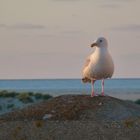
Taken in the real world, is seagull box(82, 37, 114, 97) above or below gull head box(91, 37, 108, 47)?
below

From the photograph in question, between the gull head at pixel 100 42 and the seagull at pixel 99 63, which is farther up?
the gull head at pixel 100 42

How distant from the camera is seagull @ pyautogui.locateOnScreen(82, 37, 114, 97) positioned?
24766mm

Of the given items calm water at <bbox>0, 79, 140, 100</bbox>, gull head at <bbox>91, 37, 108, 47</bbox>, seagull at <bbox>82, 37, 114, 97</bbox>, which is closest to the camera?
seagull at <bbox>82, 37, 114, 97</bbox>

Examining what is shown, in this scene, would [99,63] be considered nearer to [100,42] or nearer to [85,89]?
[100,42]

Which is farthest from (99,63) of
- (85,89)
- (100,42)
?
(85,89)

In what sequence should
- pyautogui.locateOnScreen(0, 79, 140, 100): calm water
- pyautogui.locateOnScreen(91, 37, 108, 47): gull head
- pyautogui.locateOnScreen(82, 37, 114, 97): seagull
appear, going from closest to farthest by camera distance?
pyautogui.locateOnScreen(82, 37, 114, 97): seagull
pyautogui.locateOnScreen(91, 37, 108, 47): gull head
pyautogui.locateOnScreen(0, 79, 140, 100): calm water

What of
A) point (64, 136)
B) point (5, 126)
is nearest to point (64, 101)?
point (5, 126)

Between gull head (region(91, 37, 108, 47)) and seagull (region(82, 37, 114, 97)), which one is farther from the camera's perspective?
gull head (region(91, 37, 108, 47))

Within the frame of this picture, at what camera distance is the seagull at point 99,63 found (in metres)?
24.8

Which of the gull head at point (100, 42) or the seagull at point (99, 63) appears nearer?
the seagull at point (99, 63)

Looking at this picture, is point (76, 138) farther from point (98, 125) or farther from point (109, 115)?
point (109, 115)

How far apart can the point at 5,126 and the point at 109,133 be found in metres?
3.29

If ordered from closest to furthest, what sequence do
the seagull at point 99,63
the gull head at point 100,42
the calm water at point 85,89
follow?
the seagull at point 99,63, the gull head at point 100,42, the calm water at point 85,89

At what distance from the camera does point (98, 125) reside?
21.4 meters
